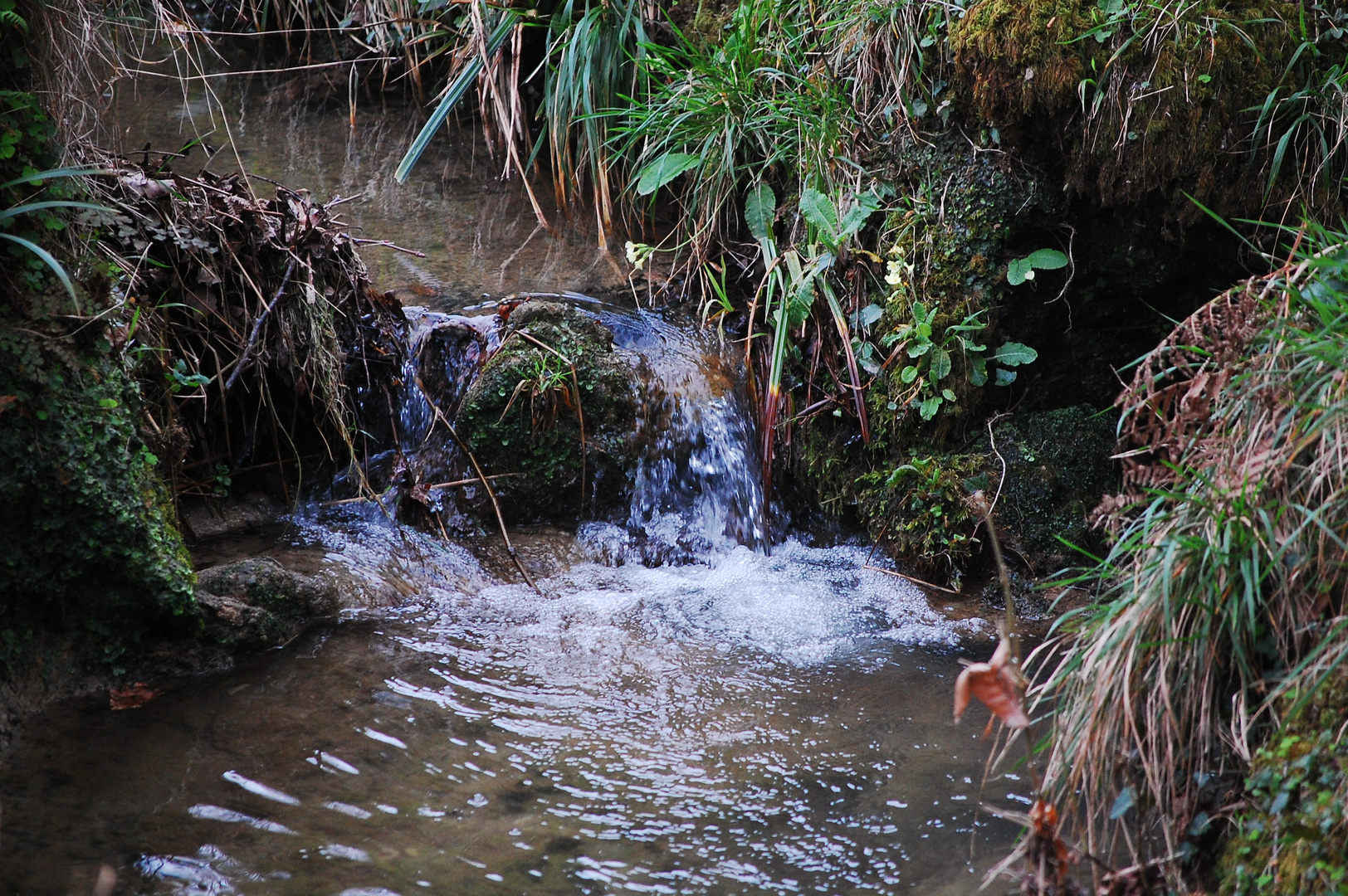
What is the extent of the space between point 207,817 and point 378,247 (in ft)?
10.7

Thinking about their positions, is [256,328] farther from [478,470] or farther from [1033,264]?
[1033,264]

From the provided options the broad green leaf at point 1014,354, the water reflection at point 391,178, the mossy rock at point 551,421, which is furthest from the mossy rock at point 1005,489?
the water reflection at point 391,178

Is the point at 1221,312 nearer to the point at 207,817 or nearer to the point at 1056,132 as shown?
the point at 1056,132

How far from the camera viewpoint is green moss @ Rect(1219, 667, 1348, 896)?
1.48 metres

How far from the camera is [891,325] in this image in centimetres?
375

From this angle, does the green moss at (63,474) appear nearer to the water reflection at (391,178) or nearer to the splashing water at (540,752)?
the splashing water at (540,752)

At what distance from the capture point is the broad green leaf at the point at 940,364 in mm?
3566

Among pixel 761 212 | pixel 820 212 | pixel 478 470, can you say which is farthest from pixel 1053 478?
pixel 478 470

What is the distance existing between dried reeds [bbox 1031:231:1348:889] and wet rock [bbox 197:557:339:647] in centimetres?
219

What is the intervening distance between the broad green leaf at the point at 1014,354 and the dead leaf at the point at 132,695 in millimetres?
3009

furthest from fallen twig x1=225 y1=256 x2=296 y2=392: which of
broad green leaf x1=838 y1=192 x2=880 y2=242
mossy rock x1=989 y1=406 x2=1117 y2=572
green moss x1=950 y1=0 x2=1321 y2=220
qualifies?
mossy rock x1=989 y1=406 x2=1117 y2=572

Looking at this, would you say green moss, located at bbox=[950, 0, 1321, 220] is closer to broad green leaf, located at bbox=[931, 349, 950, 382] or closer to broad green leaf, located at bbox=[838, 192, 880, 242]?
A: broad green leaf, located at bbox=[838, 192, 880, 242]

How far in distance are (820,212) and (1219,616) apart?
2.45 m

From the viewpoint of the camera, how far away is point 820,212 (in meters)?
3.85
